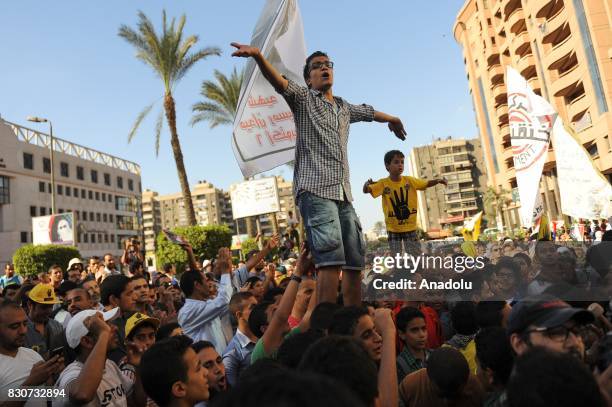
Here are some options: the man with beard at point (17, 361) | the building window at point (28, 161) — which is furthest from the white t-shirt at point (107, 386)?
the building window at point (28, 161)

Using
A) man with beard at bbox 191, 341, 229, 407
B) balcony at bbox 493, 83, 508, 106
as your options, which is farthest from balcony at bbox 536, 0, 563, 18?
man with beard at bbox 191, 341, 229, 407

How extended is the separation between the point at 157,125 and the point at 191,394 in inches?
873

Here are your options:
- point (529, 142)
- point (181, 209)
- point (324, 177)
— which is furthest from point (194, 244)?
point (181, 209)

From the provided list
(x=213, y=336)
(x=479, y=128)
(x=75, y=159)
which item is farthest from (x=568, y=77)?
(x=75, y=159)

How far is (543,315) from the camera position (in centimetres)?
221

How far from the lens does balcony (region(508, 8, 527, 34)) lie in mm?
42963

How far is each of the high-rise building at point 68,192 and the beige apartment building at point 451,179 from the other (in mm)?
66904

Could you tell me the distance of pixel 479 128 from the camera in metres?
57.7

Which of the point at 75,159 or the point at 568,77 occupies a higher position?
the point at 75,159

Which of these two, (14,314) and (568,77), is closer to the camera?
(14,314)

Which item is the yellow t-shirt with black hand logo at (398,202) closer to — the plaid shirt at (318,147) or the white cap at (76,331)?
the plaid shirt at (318,147)

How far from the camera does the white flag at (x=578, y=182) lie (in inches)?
261

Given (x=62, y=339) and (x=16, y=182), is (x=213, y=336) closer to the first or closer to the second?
(x=62, y=339)

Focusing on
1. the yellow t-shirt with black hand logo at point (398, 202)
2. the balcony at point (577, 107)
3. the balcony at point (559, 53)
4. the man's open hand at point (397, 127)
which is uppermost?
the balcony at point (559, 53)
